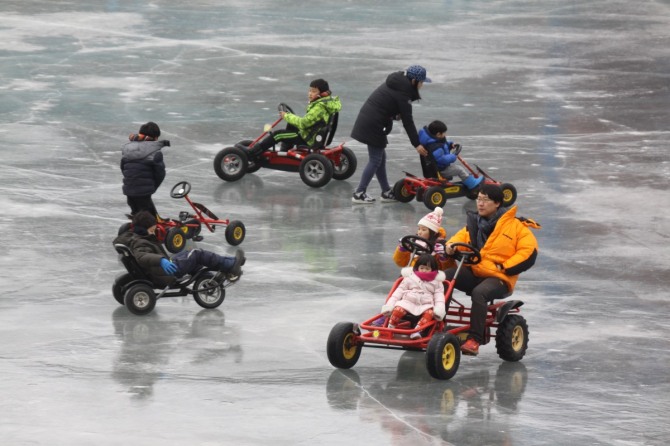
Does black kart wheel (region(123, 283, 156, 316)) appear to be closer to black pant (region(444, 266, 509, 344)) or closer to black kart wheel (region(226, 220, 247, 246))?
black kart wheel (region(226, 220, 247, 246))

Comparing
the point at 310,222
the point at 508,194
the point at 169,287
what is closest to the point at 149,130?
the point at 310,222

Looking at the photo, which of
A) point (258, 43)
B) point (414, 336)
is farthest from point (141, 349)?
point (258, 43)

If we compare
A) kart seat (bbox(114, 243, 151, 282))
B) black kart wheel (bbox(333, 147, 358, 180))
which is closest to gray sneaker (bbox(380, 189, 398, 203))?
black kart wheel (bbox(333, 147, 358, 180))

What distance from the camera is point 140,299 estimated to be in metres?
13.3

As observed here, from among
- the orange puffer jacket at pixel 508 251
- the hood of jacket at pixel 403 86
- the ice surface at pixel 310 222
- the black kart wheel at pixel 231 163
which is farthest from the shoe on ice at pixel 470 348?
the black kart wheel at pixel 231 163

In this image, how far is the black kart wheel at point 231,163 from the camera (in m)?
19.5

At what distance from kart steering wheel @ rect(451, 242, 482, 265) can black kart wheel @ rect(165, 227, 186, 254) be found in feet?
15.1

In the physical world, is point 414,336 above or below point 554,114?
below

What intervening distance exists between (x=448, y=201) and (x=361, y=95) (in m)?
7.45

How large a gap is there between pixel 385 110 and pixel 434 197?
1381mm

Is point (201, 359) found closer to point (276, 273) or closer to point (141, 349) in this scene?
point (141, 349)

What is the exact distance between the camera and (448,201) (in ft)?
62.1

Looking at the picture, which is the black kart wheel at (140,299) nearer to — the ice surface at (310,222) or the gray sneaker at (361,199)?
Result: the ice surface at (310,222)

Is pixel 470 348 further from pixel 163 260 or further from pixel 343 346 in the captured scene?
pixel 163 260
